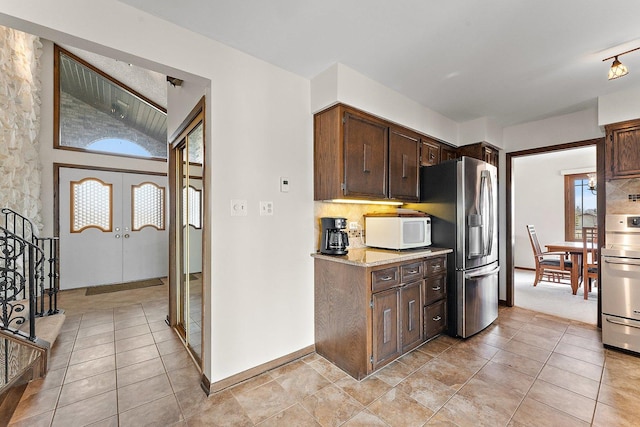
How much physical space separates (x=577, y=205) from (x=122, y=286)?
9503 millimetres

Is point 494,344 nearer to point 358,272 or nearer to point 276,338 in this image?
point 358,272

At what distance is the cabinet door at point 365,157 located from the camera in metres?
2.57

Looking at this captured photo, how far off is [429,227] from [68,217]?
598cm

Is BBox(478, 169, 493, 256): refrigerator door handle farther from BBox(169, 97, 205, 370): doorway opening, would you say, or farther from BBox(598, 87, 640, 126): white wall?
BBox(169, 97, 205, 370): doorway opening

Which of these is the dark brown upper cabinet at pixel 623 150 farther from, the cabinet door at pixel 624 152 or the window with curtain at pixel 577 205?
the window with curtain at pixel 577 205

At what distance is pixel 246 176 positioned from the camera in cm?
229

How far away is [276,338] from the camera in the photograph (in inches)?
96.7

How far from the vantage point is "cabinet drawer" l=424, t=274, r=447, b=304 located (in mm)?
2796

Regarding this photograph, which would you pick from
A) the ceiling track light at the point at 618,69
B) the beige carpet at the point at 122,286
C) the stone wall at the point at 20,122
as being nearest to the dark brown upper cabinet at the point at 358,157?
the ceiling track light at the point at 618,69

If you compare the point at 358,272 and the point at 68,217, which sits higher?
the point at 68,217

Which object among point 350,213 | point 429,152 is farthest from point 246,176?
point 429,152

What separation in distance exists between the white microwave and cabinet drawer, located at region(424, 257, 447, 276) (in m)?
0.20

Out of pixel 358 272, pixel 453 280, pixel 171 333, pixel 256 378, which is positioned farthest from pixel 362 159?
pixel 171 333

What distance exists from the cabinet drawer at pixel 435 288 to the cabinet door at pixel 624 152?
219 centimetres
